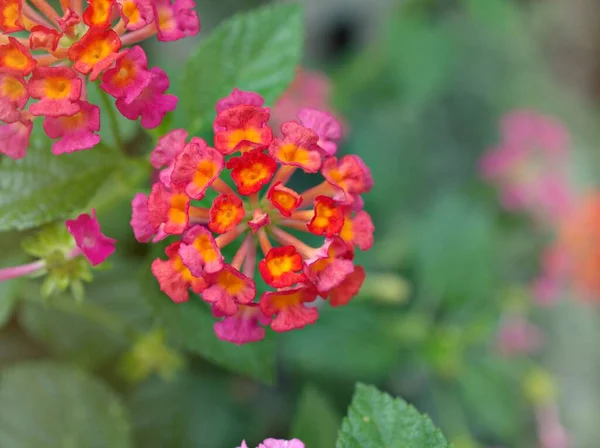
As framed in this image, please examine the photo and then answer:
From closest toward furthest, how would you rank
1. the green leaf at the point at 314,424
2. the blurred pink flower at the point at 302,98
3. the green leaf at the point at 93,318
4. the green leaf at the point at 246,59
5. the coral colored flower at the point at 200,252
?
the coral colored flower at the point at 200,252 < the green leaf at the point at 246,59 < the green leaf at the point at 314,424 < the green leaf at the point at 93,318 < the blurred pink flower at the point at 302,98

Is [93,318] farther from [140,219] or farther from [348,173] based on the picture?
[348,173]

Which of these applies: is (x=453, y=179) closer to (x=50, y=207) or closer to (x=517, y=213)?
(x=517, y=213)

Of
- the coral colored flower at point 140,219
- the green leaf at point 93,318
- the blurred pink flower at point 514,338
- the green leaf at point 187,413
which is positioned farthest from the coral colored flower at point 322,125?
the blurred pink flower at point 514,338

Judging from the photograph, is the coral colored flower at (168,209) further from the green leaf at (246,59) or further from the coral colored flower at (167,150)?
the green leaf at (246,59)

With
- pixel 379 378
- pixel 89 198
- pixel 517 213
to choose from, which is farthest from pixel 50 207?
pixel 517 213

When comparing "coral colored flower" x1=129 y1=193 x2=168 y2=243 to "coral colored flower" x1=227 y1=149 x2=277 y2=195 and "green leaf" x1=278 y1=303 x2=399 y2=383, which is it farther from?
"green leaf" x1=278 y1=303 x2=399 y2=383
